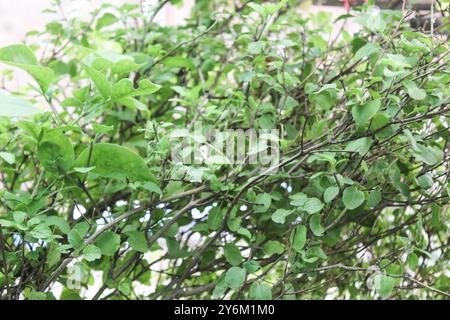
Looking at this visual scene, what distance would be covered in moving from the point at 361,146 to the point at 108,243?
0.37 m

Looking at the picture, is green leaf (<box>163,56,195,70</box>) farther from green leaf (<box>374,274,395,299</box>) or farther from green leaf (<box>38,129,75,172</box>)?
green leaf (<box>374,274,395,299</box>)

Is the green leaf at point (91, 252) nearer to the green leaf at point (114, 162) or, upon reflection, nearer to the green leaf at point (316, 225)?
the green leaf at point (114, 162)

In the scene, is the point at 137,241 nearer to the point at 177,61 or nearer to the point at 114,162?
the point at 114,162

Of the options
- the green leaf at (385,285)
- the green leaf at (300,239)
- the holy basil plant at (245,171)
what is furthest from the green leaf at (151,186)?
the green leaf at (385,285)

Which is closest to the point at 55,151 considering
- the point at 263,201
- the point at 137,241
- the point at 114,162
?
the point at 114,162

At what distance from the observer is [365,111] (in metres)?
0.73

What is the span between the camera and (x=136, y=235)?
0.85 metres

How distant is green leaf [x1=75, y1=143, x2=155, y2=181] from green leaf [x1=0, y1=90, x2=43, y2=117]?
11cm

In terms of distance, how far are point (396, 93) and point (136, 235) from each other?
0.43 meters

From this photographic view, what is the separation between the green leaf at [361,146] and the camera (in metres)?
0.77

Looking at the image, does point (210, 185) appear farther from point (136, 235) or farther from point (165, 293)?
point (165, 293)

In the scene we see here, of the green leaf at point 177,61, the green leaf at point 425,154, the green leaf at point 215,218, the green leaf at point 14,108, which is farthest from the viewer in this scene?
the green leaf at point 177,61

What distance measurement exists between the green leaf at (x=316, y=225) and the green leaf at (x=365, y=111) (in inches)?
6.2

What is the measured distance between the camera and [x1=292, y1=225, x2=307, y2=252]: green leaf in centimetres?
82
